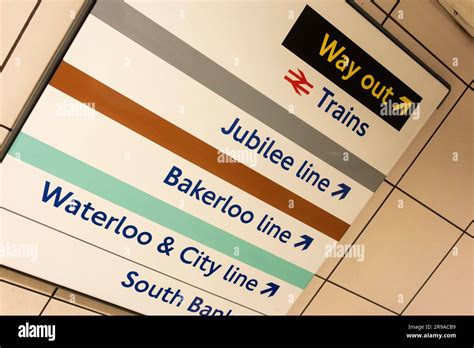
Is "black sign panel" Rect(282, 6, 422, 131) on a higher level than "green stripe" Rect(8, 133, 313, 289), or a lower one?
higher

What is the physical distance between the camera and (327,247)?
6.02 feet

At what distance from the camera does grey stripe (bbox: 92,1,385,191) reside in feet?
4.40

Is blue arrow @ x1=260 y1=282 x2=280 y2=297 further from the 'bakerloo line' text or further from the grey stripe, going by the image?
the grey stripe

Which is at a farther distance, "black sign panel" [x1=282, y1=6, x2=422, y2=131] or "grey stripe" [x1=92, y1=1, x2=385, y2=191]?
"black sign panel" [x1=282, y1=6, x2=422, y2=131]

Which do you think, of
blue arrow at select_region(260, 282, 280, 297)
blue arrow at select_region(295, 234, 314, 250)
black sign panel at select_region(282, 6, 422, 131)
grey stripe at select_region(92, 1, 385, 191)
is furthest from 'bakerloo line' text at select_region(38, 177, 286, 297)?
black sign panel at select_region(282, 6, 422, 131)

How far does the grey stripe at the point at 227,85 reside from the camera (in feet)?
4.40

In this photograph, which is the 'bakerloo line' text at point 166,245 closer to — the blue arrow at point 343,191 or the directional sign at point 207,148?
the directional sign at point 207,148

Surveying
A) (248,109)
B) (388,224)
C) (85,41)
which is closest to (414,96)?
(388,224)

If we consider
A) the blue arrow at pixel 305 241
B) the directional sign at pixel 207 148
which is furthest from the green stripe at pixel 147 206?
the blue arrow at pixel 305 241

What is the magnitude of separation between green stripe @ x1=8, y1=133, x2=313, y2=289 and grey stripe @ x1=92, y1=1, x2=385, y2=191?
55 cm

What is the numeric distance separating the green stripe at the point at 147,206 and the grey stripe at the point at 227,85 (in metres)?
0.55

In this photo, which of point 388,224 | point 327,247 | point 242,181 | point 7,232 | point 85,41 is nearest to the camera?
point 85,41

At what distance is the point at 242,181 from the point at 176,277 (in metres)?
0.58
